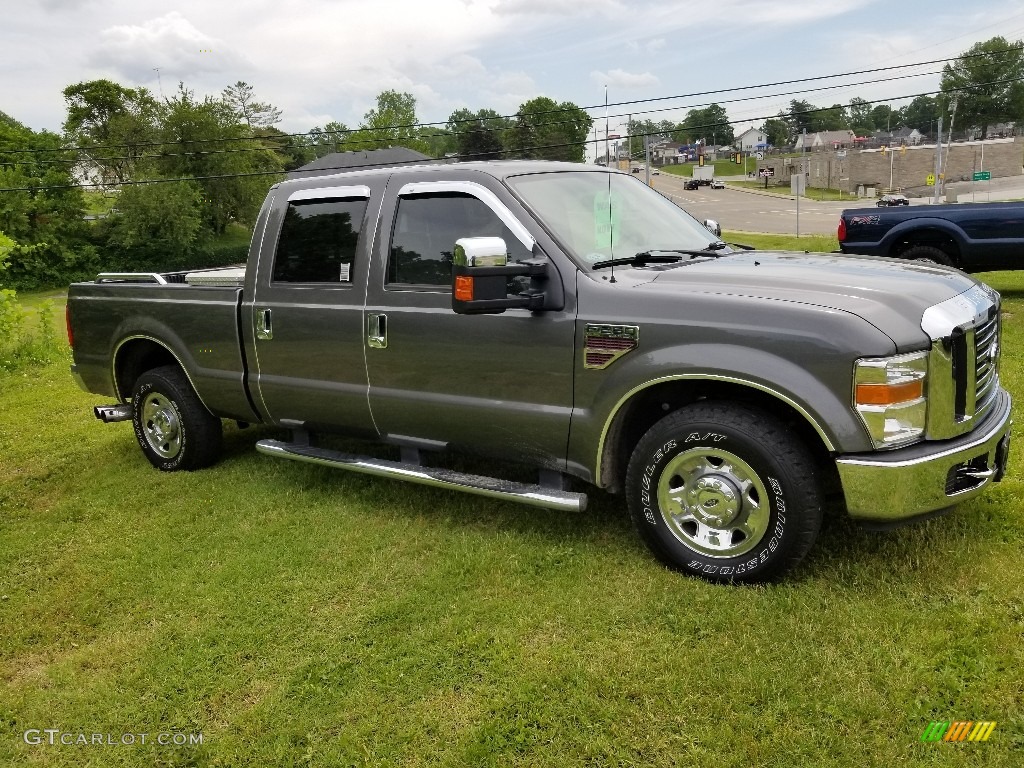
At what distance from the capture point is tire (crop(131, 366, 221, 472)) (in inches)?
219

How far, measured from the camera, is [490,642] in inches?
132

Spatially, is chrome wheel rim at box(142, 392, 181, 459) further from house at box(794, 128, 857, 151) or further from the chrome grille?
house at box(794, 128, 857, 151)

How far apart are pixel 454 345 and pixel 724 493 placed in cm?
151

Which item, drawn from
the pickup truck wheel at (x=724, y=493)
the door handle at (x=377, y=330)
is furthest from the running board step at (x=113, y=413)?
the pickup truck wheel at (x=724, y=493)

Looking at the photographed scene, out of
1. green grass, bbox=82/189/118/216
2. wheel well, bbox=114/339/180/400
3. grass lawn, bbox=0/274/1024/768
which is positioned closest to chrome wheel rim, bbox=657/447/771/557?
grass lawn, bbox=0/274/1024/768

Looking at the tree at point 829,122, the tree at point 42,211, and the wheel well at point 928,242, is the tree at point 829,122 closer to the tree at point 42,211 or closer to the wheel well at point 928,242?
the tree at point 42,211

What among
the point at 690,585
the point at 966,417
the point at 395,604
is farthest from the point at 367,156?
the point at 966,417

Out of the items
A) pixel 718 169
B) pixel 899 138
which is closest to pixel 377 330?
pixel 899 138

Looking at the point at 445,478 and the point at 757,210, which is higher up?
the point at 757,210

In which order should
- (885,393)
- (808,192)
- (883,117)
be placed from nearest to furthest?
(885,393)
(808,192)
(883,117)

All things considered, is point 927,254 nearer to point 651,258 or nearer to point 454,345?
point 651,258

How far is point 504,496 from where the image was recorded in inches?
158

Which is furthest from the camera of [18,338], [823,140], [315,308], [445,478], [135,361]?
[823,140]

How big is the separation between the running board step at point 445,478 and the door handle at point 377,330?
0.69 metres
